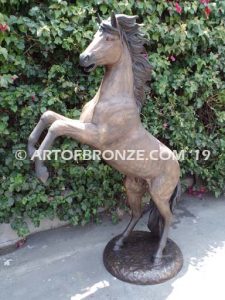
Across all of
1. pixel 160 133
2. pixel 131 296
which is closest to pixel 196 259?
pixel 131 296

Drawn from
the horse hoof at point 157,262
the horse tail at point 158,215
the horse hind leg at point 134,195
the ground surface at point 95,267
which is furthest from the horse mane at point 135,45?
the ground surface at point 95,267

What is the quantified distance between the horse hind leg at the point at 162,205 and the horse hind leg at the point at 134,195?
16 cm

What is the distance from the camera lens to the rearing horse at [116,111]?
197 cm

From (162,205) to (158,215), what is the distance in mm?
260

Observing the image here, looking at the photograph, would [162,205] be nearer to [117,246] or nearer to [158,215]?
[158,215]

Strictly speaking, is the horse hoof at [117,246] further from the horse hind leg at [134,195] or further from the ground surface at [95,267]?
the ground surface at [95,267]

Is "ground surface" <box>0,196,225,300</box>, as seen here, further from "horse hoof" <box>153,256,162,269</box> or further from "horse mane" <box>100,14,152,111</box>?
"horse mane" <box>100,14,152,111</box>

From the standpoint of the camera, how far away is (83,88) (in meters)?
2.89

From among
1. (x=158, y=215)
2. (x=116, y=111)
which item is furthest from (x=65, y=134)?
(x=158, y=215)

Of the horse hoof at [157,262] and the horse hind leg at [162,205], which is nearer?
the horse hind leg at [162,205]

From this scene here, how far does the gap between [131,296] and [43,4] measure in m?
2.29

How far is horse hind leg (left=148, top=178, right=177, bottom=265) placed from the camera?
8.12 feet

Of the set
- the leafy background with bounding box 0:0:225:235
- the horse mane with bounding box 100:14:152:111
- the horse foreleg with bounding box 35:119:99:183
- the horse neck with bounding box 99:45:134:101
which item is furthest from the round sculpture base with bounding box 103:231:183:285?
the horse neck with bounding box 99:45:134:101

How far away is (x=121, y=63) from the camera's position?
209 cm
